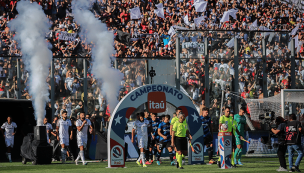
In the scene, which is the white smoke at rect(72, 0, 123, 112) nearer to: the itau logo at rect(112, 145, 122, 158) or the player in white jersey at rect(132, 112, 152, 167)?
the player in white jersey at rect(132, 112, 152, 167)

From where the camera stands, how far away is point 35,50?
17766 mm

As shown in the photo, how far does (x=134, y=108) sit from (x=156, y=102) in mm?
732

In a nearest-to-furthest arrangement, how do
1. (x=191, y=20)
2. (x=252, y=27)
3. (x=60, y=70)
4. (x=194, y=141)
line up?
(x=194, y=141)
(x=60, y=70)
(x=252, y=27)
(x=191, y=20)

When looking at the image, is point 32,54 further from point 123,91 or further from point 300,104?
point 300,104

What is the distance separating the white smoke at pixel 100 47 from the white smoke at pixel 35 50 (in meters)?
1.94

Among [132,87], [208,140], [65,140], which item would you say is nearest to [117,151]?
[65,140]

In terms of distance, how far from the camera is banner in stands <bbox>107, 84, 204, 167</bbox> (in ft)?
44.8

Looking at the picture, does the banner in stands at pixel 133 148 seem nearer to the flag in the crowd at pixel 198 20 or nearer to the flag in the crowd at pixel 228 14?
the flag in the crowd at pixel 198 20

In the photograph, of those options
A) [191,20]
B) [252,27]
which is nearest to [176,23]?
[191,20]

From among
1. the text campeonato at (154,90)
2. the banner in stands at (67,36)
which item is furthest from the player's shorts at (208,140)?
the banner in stands at (67,36)

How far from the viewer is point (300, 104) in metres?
19.3

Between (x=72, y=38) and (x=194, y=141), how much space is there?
816 centimetres

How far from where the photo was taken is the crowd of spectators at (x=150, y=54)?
57.9ft

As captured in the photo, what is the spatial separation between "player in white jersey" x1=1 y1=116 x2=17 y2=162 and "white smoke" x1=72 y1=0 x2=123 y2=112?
364cm
